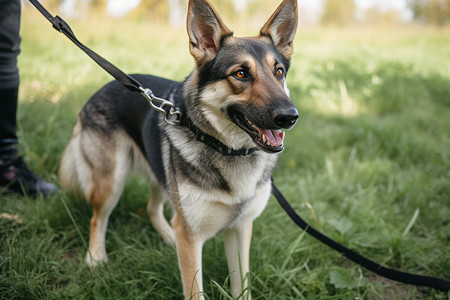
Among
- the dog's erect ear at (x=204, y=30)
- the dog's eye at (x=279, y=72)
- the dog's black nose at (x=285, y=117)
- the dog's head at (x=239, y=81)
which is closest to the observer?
the dog's black nose at (x=285, y=117)

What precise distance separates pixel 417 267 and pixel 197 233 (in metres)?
1.62

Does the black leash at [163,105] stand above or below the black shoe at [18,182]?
above

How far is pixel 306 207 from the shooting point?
9.04ft

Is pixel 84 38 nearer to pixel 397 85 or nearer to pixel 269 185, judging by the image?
pixel 397 85

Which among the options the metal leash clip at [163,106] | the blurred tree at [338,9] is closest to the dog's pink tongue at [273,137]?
the metal leash clip at [163,106]

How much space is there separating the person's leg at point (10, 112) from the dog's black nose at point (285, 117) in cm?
210

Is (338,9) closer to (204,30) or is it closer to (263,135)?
(204,30)

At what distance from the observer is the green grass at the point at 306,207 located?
199cm

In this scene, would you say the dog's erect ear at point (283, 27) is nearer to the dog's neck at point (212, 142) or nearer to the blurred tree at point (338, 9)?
the dog's neck at point (212, 142)

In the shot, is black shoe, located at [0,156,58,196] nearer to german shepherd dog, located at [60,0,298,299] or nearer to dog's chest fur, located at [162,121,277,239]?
german shepherd dog, located at [60,0,298,299]

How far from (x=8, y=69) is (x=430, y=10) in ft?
106

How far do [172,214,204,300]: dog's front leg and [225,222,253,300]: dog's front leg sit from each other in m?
0.26

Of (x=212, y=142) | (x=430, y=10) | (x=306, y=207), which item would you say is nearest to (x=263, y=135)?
(x=212, y=142)

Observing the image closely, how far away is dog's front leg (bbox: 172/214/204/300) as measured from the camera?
1791mm
